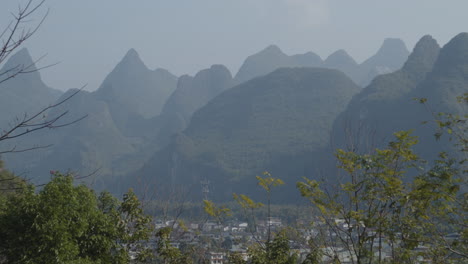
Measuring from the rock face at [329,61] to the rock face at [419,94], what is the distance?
76027mm

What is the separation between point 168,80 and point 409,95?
10977cm

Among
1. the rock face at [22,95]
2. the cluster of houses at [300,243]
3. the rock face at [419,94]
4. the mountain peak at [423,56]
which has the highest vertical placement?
the rock face at [22,95]

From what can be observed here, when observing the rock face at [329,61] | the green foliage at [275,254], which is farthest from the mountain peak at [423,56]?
the rock face at [329,61]

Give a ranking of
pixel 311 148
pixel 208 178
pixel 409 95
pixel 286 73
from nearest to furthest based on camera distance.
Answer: pixel 409 95 → pixel 311 148 → pixel 208 178 → pixel 286 73

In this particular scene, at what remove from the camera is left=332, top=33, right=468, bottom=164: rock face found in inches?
1743

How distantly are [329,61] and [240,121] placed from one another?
71.8m

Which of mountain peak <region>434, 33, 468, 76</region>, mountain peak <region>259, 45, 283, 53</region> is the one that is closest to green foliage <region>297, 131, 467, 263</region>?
mountain peak <region>434, 33, 468, 76</region>

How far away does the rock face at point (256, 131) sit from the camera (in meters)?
67.0

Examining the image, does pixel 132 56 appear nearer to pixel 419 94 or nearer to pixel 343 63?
pixel 343 63

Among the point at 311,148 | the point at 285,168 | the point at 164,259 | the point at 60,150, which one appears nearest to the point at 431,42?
the point at 311,148

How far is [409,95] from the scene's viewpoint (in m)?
54.0

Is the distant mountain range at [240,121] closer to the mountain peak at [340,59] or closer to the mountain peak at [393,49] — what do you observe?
the mountain peak at [393,49]

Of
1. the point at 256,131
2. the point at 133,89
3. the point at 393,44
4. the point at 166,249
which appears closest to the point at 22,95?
the point at 133,89

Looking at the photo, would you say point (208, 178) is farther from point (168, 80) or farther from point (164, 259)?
point (168, 80)
